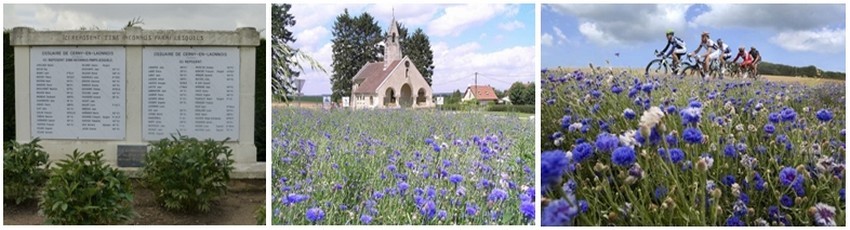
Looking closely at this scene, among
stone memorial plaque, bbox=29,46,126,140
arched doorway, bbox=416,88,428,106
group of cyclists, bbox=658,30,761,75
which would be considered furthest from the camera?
stone memorial plaque, bbox=29,46,126,140

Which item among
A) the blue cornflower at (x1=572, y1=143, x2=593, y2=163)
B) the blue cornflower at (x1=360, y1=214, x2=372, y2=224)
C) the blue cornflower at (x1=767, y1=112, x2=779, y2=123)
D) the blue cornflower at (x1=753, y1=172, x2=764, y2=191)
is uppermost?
the blue cornflower at (x1=767, y1=112, x2=779, y2=123)

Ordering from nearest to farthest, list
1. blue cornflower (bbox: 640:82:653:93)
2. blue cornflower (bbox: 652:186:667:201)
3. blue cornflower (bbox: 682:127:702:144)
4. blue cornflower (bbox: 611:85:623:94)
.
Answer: blue cornflower (bbox: 682:127:702:144)
blue cornflower (bbox: 652:186:667:201)
blue cornflower (bbox: 640:82:653:93)
blue cornflower (bbox: 611:85:623:94)

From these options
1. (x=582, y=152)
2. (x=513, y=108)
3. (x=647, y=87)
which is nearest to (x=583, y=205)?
(x=582, y=152)

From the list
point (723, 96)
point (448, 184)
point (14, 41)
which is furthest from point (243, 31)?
point (723, 96)

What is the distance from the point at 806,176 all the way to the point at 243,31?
410cm

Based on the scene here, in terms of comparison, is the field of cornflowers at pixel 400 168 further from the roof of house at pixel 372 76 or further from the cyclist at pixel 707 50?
the cyclist at pixel 707 50

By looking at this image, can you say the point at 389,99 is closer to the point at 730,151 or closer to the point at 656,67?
the point at 656,67

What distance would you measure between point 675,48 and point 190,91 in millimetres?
3665

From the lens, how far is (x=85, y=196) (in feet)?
12.2

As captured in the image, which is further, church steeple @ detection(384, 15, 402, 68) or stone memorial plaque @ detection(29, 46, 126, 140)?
stone memorial plaque @ detection(29, 46, 126, 140)

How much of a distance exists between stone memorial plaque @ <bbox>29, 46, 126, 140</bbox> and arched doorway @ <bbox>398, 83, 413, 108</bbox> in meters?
2.82

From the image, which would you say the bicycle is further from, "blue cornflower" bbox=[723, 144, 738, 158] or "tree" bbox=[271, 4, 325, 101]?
"tree" bbox=[271, 4, 325, 101]

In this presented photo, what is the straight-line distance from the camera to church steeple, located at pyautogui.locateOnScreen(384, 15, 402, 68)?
365 centimetres

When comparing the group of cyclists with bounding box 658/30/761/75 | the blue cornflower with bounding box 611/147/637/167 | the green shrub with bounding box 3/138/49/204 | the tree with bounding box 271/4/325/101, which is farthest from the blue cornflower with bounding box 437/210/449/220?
the green shrub with bounding box 3/138/49/204
